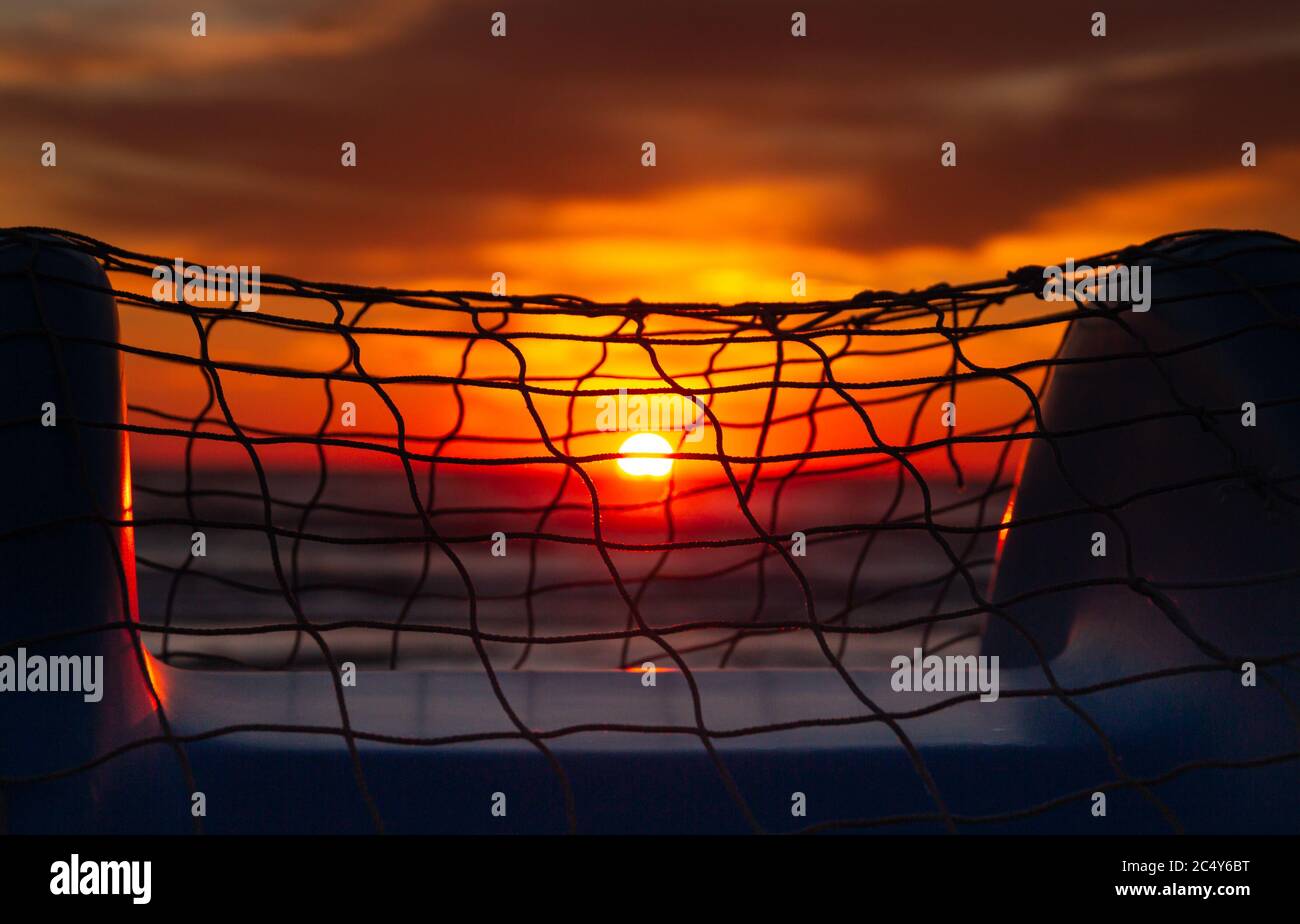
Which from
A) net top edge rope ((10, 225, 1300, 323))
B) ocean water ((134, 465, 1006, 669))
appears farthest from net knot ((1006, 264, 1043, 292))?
ocean water ((134, 465, 1006, 669))

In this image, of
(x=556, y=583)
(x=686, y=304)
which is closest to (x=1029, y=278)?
(x=686, y=304)

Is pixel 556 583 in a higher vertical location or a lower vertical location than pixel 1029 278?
lower

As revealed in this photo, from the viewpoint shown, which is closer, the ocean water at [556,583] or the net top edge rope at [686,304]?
the net top edge rope at [686,304]

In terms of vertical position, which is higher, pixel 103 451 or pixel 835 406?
pixel 835 406

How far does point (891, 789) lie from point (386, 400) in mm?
596

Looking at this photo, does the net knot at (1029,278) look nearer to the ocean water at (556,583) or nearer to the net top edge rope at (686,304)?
the net top edge rope at (686,304)

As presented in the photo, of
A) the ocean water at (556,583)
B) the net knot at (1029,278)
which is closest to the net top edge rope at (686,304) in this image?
Result: the net knot at (1029,278)

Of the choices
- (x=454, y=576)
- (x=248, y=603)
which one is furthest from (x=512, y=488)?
(x=248, y=603)

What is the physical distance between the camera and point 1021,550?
1.39 metres

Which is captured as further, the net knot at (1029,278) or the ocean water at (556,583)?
the ocean water at (556,583)

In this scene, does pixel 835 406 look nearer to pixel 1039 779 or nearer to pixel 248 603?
pixel 1039 779

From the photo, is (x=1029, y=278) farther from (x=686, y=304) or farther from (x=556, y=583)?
(x=556, y=583)

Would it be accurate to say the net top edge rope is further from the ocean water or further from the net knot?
the ocean water
